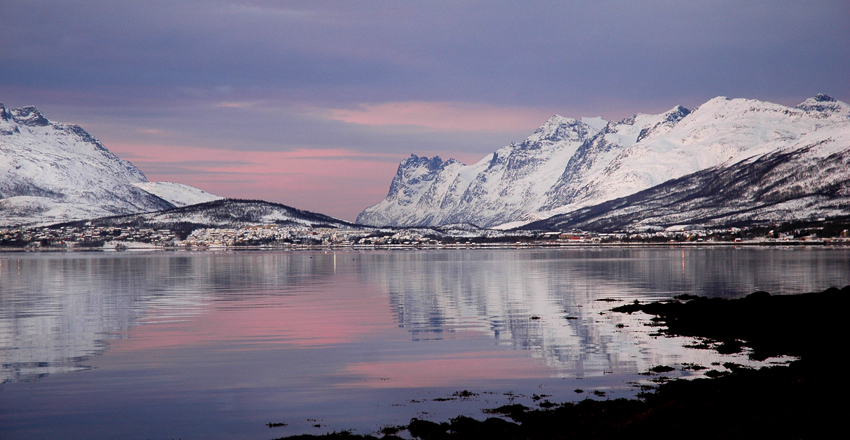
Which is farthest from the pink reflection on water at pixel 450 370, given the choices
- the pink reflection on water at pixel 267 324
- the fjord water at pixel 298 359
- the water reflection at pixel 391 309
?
the pink reflection on water at pixel 267 324

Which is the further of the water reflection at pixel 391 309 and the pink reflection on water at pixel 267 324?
the pink reflection on water at pixel 267 324

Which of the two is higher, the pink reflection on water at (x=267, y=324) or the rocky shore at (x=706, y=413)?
the rocky shore at (x=706, y=413)

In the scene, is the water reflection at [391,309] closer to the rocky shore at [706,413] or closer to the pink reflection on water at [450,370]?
the pink reflection on water at [450,370]

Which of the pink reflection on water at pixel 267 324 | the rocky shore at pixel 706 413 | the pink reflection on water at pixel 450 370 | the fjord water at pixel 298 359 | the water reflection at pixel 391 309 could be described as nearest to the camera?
the rocky shore at pixel 706 413

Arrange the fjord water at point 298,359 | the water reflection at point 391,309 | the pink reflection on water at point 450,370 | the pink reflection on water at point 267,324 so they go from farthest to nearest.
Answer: the pink reflection on water at point 267,324
the water reflection at point 391,309
the pink reflection on water at point 450,370
the fjord water at point 298,359

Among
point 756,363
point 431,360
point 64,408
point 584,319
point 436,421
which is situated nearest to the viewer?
point 436,421

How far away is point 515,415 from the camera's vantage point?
2478cm

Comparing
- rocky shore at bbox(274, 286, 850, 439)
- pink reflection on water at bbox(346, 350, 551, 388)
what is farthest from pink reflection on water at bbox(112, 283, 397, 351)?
rocky shore at bbox(274, 286, 850, 439)

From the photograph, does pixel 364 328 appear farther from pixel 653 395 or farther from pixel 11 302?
pixel 11 302

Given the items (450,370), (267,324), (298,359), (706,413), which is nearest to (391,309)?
(267,324)

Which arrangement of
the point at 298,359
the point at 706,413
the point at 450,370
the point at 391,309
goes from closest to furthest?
the point at 706,413 < the point at 450,370 < the point at 298,359 < the point at 391,309

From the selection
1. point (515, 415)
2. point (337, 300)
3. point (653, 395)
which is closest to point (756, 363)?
point (653, 395)

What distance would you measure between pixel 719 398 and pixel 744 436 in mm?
4775

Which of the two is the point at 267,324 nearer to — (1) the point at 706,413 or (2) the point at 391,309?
(2) the point at 391,309
